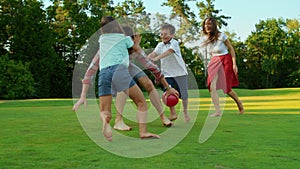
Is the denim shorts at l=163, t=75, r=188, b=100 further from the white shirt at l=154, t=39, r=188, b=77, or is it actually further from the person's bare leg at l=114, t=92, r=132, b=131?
the person's bare leg at l=114, t=92, r=132, b=131

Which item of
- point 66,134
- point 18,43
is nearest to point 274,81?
point 18,43

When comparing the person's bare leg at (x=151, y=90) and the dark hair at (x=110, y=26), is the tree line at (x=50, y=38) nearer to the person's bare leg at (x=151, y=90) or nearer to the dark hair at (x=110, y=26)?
the person's bare leg at (x=151, y=90)

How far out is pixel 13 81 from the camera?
1297 inches

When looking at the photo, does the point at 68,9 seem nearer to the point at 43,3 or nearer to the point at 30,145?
the point at 43,3

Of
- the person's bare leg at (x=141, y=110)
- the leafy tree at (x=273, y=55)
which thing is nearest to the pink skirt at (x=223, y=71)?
the person's bare leg at (x=141, y=110)

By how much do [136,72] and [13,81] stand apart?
29754mm

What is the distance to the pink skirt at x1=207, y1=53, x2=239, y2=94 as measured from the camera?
7.66 metres

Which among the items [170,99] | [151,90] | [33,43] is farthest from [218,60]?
[33,43]

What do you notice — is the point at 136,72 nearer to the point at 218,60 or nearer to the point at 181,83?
the point at 181,83

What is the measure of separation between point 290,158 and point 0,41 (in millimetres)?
38210

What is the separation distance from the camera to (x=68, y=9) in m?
40.9

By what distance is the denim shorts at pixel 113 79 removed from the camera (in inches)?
174

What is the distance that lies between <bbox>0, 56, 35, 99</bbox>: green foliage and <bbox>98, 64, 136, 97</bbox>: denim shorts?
97.6ft

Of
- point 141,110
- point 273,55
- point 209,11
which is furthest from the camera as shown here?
point 273,55
